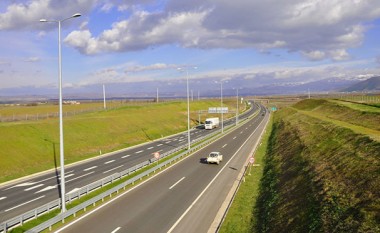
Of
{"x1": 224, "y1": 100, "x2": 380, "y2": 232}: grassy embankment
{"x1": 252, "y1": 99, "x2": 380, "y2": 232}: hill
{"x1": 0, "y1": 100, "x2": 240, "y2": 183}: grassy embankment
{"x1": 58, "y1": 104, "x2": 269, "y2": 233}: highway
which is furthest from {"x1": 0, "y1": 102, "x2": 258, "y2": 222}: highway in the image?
{"x1": 252, "y1": 99, "x2": 380, "y2": 232}: hill

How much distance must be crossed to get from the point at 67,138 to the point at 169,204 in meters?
38.9

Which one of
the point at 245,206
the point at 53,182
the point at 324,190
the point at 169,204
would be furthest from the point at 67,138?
the point at 324,190

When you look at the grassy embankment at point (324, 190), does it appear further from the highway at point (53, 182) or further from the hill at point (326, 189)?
the highway at point (53, 182)

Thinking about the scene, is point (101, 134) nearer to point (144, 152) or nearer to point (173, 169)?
point (144, 152)

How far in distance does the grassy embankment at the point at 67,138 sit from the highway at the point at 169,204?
1851 centimetres

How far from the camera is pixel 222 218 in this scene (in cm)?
2277

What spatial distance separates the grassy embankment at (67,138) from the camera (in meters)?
44.7

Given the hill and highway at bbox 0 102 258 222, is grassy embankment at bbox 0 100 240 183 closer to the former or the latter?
highway at bbox 0 102 258 222

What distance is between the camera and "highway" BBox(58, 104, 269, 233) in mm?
21578

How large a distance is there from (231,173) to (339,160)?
12.5m

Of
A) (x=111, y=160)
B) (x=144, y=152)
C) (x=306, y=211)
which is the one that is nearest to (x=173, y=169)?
(x=111, y=160)

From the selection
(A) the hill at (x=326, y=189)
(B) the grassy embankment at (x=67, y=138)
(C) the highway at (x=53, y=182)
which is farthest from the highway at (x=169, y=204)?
(B) the grassy embankment at (x=67, y=138)

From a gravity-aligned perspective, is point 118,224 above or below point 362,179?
below

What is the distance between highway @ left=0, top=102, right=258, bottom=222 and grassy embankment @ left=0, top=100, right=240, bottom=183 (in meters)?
3.41
